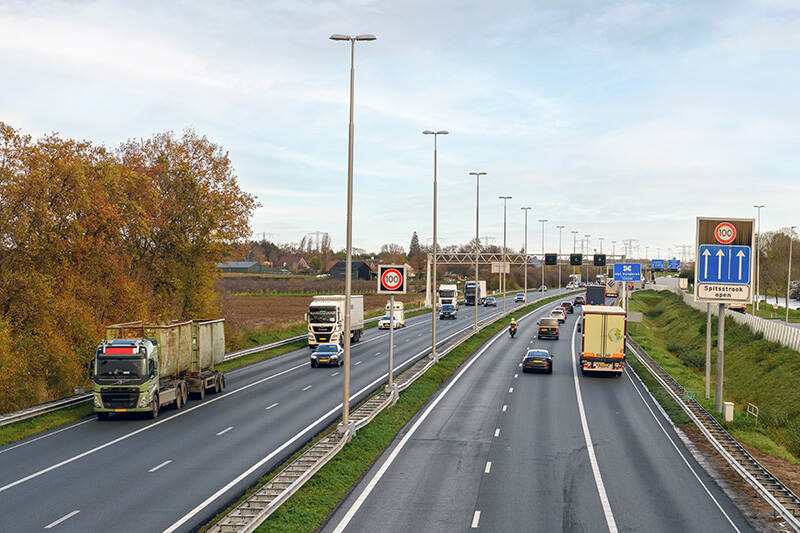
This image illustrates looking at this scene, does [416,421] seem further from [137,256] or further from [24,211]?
[137,256]

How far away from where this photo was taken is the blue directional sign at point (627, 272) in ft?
244

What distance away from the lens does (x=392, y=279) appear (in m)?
31.2

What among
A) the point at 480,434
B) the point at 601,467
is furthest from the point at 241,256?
the point at 601,467

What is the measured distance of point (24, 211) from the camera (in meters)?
36.4

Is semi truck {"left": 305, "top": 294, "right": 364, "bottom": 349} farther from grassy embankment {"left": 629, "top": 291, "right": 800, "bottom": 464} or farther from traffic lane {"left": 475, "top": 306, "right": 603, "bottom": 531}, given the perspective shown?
grassy embankment {"left": 629, "top": 291, "right": 800, "bottom": 464}

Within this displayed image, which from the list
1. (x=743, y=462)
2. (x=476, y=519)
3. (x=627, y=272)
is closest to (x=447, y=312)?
(x=627, y=272)

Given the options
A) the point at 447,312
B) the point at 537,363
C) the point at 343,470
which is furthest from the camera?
the point at 447,312

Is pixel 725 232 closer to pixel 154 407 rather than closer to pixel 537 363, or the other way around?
pixel 537 363

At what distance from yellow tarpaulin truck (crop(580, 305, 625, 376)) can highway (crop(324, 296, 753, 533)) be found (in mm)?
6756

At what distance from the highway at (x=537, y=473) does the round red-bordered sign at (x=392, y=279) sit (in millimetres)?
5845

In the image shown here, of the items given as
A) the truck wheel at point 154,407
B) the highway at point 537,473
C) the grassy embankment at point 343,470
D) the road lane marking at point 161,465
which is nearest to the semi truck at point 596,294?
the highway at point 537,473

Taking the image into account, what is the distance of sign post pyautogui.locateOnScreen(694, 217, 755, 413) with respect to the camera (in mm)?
33344

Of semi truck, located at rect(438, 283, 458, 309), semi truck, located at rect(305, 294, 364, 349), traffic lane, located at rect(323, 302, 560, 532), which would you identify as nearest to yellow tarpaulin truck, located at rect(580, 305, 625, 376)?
traffic lane, located at rect(323, 302, 560, 532)

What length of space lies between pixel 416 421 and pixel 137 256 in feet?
100
